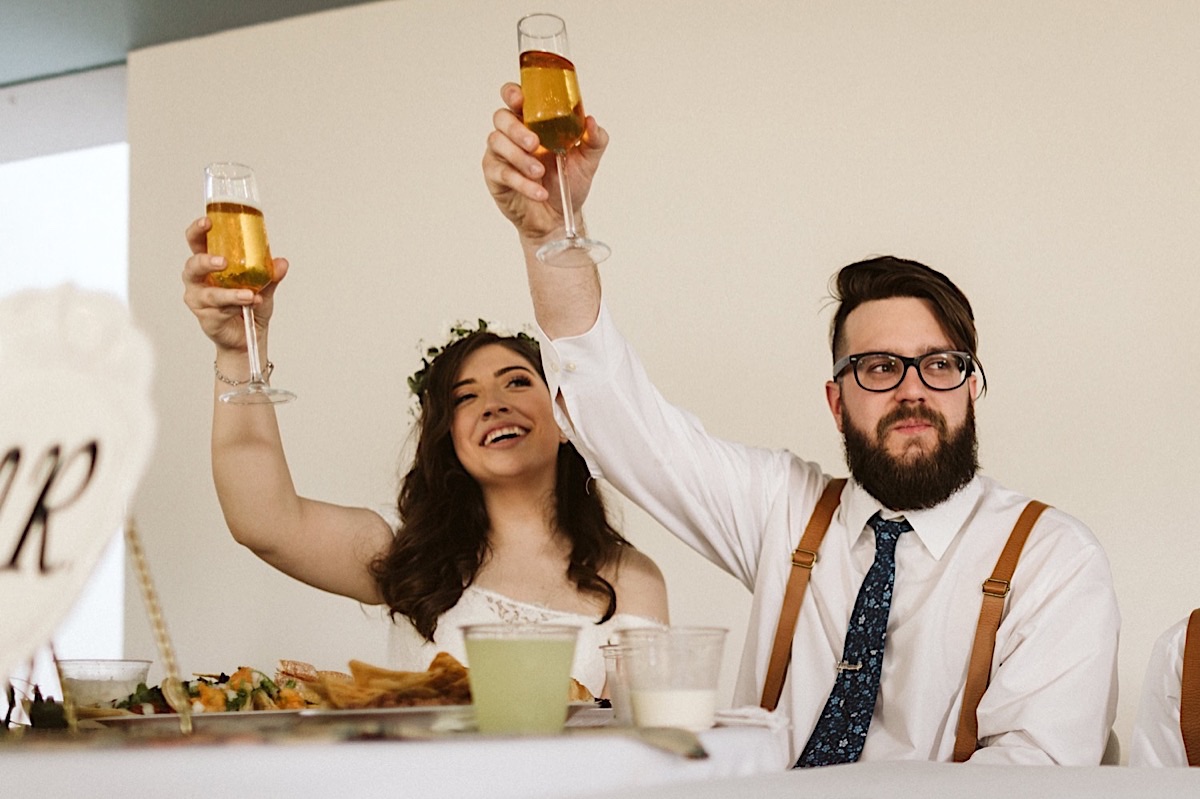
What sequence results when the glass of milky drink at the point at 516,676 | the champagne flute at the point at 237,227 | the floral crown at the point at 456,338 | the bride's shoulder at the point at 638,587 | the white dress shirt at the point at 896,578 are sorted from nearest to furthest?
the glass of milky drink at the point at 516,676 → the champagne flute at the point at 237,227 → the white dress shirt at the point at 896,578 → the bride's shoulder at the point at 638,587 → the floral crown at the point at 456,338

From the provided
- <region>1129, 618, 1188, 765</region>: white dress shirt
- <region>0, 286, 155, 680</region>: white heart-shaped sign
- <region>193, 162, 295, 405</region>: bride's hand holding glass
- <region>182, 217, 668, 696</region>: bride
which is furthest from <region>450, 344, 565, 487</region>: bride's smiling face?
<region>0, 286, 155, 680</region>: white heart-shaped sign

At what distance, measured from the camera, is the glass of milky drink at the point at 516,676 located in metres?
0.82

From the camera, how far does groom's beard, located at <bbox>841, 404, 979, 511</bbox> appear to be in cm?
203

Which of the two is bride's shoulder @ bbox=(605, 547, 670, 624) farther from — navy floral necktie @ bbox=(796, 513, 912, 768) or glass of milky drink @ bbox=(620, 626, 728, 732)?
glass of milky drink @ bbox=(620, 626, 728, 732)

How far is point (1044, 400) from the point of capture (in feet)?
10.7

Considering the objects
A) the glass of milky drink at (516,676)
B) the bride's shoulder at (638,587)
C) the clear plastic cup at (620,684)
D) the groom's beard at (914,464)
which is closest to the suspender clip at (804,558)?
the groom's beard at (914,464)

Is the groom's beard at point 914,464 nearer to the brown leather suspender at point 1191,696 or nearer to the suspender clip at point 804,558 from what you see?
the suspender clip at point 804,558

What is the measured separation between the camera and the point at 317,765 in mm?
656

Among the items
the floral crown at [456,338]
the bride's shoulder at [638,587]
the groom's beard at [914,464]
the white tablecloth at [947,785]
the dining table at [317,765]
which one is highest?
the floral crown at [456,338]

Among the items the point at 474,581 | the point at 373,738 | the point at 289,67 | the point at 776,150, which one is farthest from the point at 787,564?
the point at 289,67

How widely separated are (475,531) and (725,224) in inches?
55.8

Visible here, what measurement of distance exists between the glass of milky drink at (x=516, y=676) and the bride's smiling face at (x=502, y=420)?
65.7 inches

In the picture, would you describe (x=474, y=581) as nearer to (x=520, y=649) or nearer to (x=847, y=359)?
(x=847, y=359)

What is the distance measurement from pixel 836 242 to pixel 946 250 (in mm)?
294
